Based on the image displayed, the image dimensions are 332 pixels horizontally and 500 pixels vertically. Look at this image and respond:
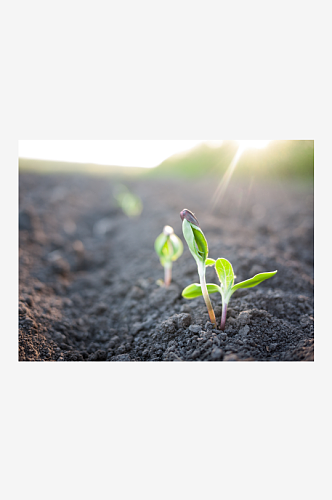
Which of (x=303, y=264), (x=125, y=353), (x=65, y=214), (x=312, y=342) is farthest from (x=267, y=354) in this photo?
(x=65, y=214)

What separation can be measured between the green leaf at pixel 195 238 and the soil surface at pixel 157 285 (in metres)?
0.53

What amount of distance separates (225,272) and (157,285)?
117cm

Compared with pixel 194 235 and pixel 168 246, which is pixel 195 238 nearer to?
pixel 194 235

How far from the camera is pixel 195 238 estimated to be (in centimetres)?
145

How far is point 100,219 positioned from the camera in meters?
6.40

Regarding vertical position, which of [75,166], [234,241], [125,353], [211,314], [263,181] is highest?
[75,166]

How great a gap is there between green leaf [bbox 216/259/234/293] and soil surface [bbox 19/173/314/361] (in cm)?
27

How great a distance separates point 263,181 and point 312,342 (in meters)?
4.19

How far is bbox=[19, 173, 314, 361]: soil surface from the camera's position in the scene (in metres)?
1.72

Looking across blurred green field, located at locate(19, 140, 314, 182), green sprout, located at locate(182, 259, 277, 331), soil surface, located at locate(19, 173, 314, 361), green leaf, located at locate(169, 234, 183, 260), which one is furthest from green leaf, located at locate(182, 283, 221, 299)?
blurred green field, located at locate(19, 140, 314, 182)

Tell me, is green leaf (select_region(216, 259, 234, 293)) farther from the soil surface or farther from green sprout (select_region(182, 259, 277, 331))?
the soil surface

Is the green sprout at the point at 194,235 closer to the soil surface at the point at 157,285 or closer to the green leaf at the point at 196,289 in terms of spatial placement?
the green leaf at the point at 196,289

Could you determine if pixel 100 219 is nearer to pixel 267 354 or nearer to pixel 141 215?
pixel 141 215

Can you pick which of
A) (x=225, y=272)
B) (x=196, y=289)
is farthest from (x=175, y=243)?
(x=225, y=272)
